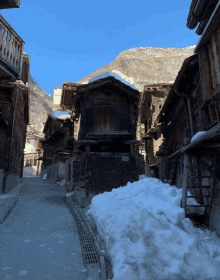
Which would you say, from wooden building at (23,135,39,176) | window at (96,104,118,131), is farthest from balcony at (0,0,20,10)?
wooden building at (23,135,39,176)

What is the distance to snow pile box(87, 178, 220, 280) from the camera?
4.05 metres

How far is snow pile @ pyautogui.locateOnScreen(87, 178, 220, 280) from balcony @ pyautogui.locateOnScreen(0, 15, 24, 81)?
5.54 m

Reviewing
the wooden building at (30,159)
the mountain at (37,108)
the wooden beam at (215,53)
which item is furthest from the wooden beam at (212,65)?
the mountain at (37,108)

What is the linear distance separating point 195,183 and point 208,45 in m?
5.12

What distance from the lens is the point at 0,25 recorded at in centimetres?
652

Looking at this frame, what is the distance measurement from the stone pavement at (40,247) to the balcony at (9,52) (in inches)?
204

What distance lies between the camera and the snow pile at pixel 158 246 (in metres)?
4.05

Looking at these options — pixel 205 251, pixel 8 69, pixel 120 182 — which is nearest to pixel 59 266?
pixel 205 251

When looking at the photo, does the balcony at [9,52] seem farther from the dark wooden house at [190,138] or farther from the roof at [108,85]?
the roof at [108,85]

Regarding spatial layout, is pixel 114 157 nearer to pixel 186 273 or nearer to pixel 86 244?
pixel 86 244

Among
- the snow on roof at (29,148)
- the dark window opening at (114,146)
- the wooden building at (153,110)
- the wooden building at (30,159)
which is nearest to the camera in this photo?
the dark window opening at (114,146)

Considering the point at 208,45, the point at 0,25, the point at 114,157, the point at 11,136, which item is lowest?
the point at 114,157

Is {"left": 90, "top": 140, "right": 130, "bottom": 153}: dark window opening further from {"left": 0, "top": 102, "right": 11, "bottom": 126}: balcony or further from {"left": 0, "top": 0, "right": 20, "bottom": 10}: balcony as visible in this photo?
{"left": 0, "top": 0, "right": 20, "bottom": 10}: balcony

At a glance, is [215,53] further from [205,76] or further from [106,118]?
[106,118]
